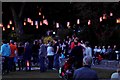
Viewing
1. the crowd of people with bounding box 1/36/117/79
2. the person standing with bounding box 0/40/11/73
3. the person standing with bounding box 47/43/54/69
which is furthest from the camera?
A: the person standing with bounding box 47/43/54/69

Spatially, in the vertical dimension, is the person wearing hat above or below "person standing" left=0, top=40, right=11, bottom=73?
below

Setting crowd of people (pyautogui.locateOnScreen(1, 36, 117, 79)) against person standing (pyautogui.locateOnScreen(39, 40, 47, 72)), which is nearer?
crowd of people (pyautogui.locateOnScreen(1, 36, 117, 79))

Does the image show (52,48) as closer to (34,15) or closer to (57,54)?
(57,54)

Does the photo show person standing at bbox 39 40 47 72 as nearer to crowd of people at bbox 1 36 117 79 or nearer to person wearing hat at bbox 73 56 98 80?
crowd of people at bbox 1 36 117 79

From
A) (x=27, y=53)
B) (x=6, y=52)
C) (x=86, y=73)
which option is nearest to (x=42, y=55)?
(x=27, y=53)

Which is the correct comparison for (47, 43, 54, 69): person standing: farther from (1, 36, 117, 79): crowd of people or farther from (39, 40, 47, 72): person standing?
(39, 40, 47, 72): person standing

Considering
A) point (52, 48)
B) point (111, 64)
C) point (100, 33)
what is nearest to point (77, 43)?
point (52, 48)

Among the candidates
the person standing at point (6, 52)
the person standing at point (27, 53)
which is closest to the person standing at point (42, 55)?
the person standing at point (27, 53)

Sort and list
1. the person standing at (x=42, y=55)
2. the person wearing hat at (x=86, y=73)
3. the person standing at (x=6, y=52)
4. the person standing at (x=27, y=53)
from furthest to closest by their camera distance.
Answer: the person standing at (x=27, y=53) → the person standing at (x=42, y=55) → the person standing at (x=6, y=52) → the person wearing hat at (x=86, y=73)

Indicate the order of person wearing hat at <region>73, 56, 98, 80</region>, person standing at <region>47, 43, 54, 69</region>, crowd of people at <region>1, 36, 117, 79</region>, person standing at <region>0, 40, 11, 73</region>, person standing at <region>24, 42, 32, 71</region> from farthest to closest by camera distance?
person standing at <region>47, 43, 54, 69</region> < person standing at <region>24, 42, 32, 71</region> < crowd of people at <region>1, 36, 117, 79</region> < person standing at <region>0, 40, 11, 73</region> < person wearing hat at <region>73, 56, 98, 80</region>

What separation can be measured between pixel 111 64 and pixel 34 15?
69.8ft

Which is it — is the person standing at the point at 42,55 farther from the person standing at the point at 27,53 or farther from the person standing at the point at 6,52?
the person standing at the point at 6,52

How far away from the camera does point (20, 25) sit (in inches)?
2004

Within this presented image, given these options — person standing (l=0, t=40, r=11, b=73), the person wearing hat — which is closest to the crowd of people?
person standing (l=0, t=40, r=11, b=73)
